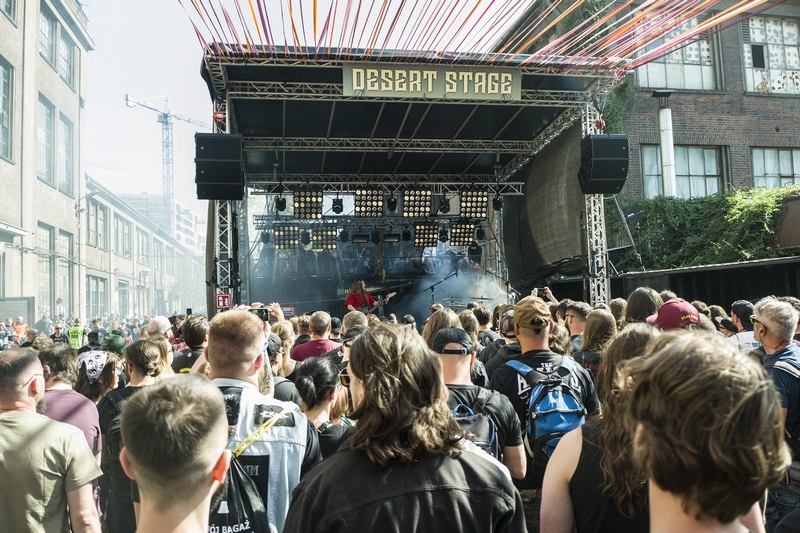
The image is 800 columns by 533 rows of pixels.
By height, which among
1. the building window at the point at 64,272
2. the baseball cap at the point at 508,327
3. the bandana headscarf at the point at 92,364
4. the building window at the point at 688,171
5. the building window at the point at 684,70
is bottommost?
the bandana headscarf at the point at 92,364

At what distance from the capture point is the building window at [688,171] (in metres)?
19.9

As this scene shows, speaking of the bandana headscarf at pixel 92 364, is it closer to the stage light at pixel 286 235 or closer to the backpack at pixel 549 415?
the backpack at pixel 549 415

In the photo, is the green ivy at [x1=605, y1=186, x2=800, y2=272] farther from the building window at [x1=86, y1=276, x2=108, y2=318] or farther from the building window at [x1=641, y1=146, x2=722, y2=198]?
the building window at [x1=86, y1=276, x2=108, y2=318]

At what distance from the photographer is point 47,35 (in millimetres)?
29922

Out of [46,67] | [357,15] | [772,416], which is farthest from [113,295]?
[772,416]

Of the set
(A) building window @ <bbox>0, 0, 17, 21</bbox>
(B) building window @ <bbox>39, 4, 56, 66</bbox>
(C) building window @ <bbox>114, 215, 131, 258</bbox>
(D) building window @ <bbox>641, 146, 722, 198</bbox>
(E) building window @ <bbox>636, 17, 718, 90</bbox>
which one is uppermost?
(B) building window @ <bbox>39, 4, 56, 66</bbox>

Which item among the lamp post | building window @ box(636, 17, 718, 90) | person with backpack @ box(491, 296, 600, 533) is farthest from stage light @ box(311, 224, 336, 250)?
person with backpack @ box(491, 296, 600, 533)

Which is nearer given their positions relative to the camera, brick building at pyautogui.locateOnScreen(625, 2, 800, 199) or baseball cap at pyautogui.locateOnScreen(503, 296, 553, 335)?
baseball cap at pyautogui.locateOnScreen(503, 296, 553, 335)

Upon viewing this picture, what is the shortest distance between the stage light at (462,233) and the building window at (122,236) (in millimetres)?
36334

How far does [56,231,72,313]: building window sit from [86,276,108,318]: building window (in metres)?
5.28

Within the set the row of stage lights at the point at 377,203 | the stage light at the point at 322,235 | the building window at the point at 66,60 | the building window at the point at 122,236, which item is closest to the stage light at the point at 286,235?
the stage light at the point at 322,235

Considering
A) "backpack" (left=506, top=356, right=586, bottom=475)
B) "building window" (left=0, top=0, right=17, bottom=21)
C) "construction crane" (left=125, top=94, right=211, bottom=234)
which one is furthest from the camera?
"construction crane" (left=125, top=94, right=211, bottom=234)

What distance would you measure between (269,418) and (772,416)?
1.82 m

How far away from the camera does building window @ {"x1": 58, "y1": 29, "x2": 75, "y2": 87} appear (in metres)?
31.9
